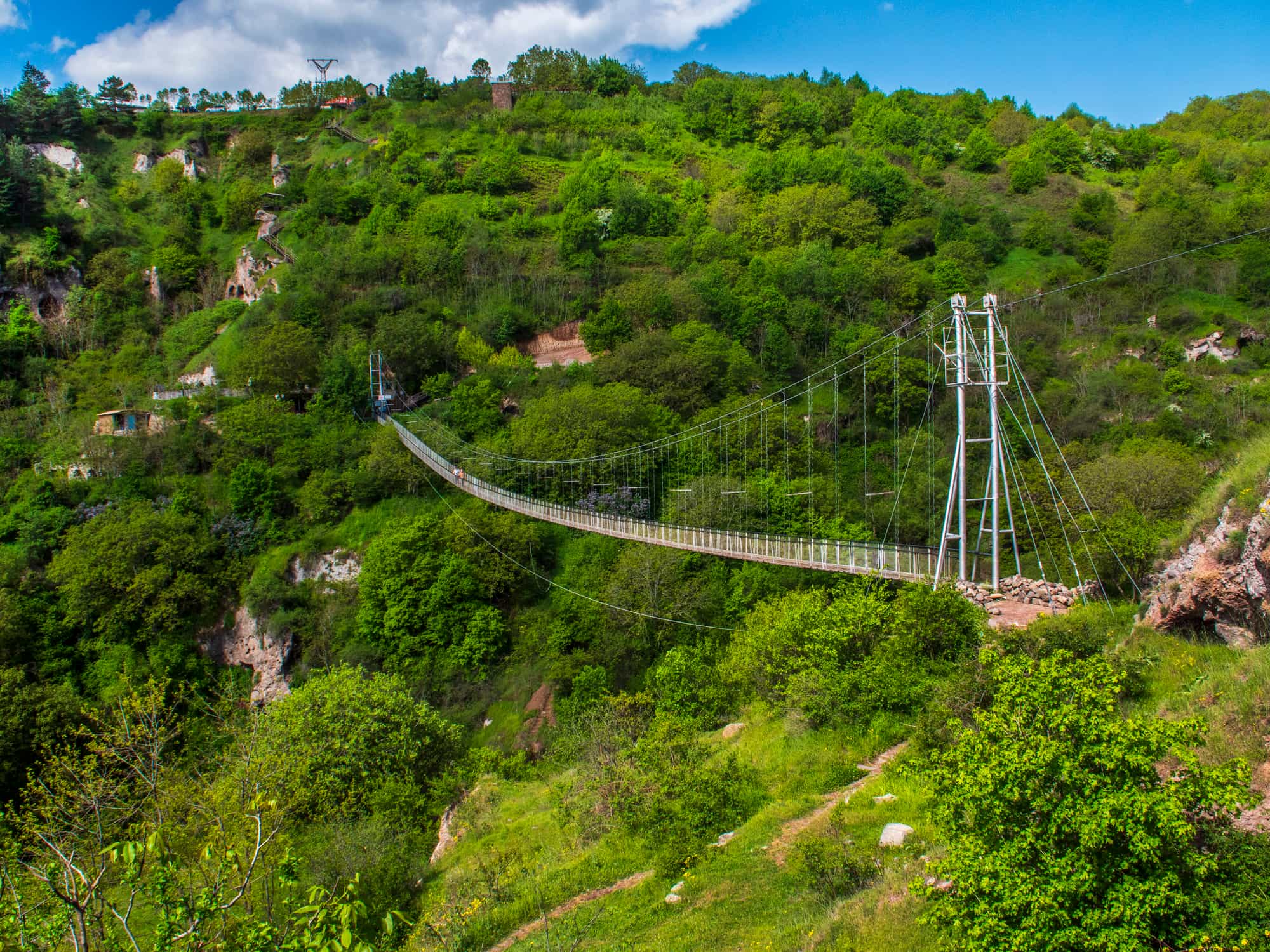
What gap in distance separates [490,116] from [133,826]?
216ft

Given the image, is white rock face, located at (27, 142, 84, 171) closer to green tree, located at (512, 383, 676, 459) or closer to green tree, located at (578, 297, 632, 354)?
green tree, located at (578, 297, 632, 354)

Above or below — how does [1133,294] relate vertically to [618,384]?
above

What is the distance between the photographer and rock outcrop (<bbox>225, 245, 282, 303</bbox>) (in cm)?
4775

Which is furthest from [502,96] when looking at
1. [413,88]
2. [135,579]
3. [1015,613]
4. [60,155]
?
[1015,613]

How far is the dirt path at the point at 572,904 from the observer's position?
30.7 feet

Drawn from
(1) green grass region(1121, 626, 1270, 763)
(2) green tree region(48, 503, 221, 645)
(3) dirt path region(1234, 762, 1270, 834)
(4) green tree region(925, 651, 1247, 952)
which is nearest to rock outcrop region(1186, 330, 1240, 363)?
(1) green grass region(1121, 626, 1270, 763)

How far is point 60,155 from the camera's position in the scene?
59188 mm

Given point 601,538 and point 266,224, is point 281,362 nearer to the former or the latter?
point 601,538

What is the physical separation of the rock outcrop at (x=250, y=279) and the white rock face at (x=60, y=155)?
697 inches

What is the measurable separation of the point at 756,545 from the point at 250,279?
1566 inches

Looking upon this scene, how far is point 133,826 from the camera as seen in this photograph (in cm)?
834

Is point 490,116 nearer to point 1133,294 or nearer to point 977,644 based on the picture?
point 1133,294

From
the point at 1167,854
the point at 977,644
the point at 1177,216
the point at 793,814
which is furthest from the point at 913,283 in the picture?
the point at 1167,854

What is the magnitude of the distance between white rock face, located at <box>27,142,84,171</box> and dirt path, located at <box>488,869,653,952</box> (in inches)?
2518
